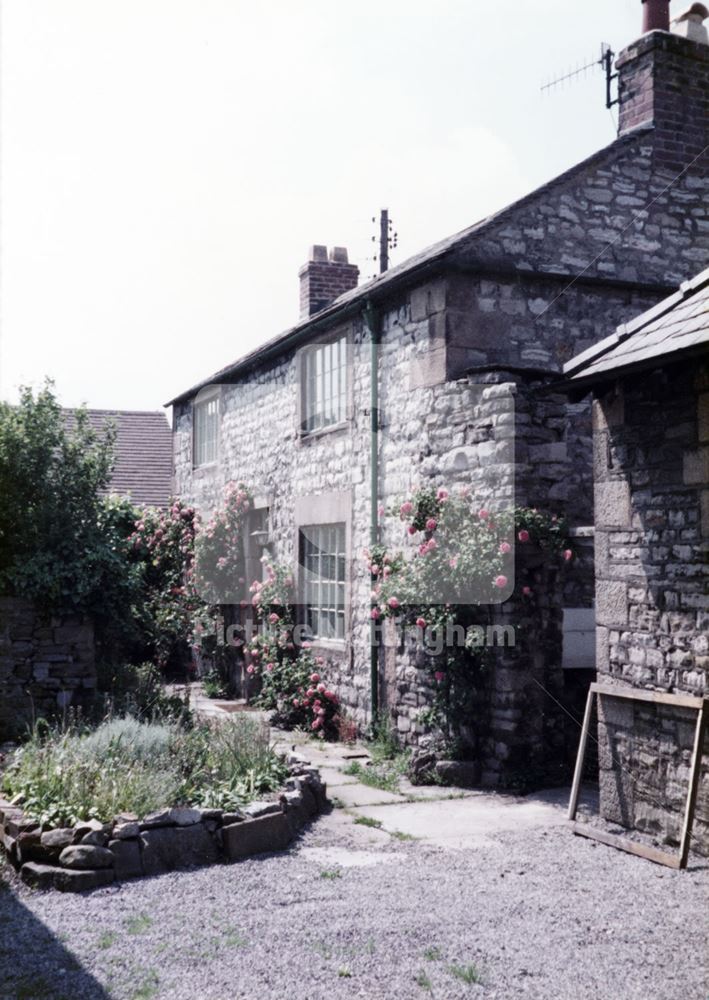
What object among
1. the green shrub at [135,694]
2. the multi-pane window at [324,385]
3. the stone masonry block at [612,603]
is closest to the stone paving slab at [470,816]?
the stone masonry block at [612,603]

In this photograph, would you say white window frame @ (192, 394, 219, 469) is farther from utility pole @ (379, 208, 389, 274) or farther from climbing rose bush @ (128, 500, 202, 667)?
utility pole @ (379, 208, 389, 274)

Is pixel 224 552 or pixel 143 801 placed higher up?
pixel 224 552

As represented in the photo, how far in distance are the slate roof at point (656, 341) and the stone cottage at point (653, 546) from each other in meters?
0.01

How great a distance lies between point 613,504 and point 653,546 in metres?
0.49

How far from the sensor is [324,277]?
14188 mm

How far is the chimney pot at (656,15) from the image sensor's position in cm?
1004

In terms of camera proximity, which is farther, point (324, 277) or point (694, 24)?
point (324, 277)

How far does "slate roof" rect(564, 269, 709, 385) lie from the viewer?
567 cm

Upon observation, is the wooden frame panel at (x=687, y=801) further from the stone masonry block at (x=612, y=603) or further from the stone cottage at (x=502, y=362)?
the stone cottage at (x=502, y=362)

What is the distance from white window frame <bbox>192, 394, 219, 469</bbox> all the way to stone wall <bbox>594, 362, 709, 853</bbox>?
9.20 m

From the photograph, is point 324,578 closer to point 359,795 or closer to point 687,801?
point 359,795

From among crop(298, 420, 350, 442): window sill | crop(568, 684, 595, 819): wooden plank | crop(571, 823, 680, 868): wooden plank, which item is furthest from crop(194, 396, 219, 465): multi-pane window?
crop(571, 823, 680, 868): wooden plank

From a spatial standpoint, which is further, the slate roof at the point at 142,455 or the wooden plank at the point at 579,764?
the slate roof at the point at 142,455

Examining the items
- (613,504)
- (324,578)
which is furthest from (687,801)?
(324,578)
